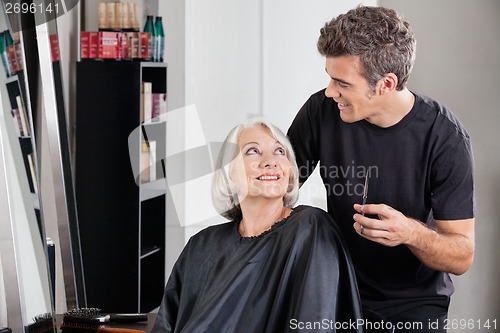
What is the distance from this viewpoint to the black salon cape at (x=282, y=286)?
185 cm

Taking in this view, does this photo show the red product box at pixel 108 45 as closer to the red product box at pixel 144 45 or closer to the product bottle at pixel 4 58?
the red product box at pixel 144 45

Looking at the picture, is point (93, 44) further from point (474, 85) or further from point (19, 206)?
point (474, 85)

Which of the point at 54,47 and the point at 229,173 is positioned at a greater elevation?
the point at 54,47

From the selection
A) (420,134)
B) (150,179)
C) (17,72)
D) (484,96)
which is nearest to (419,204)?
(420,134)

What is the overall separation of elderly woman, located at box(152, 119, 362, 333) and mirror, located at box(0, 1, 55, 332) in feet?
1.49

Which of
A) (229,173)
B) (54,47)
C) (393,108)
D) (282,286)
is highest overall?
(54,47)

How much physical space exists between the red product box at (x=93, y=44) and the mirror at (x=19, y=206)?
1.67 meters

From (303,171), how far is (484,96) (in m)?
2.12

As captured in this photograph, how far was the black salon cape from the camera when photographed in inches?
72.7

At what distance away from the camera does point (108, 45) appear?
4246 mm

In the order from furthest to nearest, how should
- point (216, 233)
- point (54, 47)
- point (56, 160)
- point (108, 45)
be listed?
point (108, 45) < point (54, 47) < point (56, 160) < point (216, 233)

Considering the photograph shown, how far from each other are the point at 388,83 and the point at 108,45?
7.97ft

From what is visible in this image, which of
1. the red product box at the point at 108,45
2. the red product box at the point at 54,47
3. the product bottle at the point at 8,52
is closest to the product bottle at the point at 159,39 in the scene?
the red product box at the point at 108,45

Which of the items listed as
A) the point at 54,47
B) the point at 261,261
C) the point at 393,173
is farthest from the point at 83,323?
the point at 54,47
